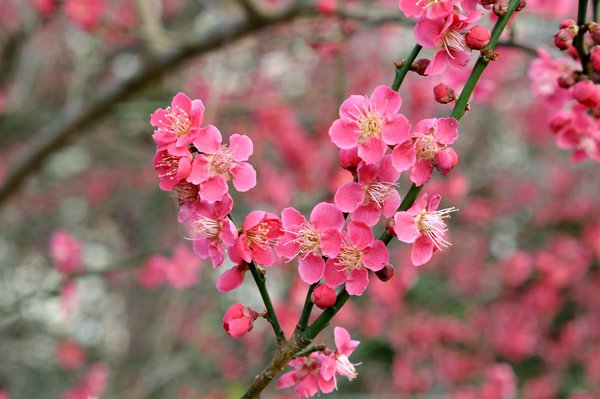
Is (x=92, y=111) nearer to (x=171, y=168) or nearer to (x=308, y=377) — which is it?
(x=171, y=168)

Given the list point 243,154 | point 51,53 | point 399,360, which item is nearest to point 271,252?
point 243,154

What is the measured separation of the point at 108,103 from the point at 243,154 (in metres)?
2.40

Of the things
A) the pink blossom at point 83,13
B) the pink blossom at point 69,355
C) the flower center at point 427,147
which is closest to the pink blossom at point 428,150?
the flower center at point 427,147

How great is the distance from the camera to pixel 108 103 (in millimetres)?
3176

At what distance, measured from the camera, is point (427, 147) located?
928 mm

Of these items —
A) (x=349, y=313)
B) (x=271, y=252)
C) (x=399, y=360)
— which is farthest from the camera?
(x=349, y=313)

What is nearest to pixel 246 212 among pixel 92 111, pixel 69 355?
pixel 92 111

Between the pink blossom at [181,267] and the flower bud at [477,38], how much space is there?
8.72 feet

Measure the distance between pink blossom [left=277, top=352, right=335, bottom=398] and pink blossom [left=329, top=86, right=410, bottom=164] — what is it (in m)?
0.30

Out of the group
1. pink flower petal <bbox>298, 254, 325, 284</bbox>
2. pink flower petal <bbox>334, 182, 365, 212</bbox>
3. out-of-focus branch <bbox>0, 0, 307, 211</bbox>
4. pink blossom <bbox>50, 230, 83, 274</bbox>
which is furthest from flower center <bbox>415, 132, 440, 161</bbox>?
pink blossom <bbox>50, 230, 83, 274</bbox>

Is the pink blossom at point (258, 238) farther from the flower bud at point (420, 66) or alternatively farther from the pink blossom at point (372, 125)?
the flower bud at point (420, 66)

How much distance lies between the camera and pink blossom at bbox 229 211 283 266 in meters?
0.92

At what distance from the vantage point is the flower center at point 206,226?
2.99ft

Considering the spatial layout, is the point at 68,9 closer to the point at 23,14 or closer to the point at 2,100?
the point at 2,100
